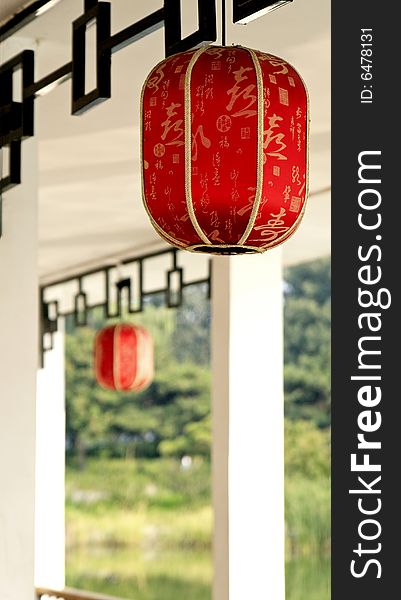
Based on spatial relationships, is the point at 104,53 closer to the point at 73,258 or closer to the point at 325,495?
the point at 73,258

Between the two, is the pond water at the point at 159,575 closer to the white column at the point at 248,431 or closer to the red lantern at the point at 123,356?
the red lantern at the point at 123,356

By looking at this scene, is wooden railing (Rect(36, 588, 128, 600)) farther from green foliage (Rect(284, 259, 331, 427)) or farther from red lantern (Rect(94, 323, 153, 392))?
green foliage (Rect(284, 259, 331, 427))

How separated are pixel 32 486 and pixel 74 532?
11624 mm

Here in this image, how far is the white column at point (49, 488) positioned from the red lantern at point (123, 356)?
0.44m

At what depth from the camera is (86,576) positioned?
13.5 metres

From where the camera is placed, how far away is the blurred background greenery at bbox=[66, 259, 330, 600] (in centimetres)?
1370

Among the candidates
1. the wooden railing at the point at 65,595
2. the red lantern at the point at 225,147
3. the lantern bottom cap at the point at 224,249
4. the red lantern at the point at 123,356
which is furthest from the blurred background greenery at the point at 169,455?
the red lantern at the point at 225,147

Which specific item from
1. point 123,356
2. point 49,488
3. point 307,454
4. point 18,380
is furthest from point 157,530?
point 18,380

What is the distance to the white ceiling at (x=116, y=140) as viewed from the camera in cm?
314

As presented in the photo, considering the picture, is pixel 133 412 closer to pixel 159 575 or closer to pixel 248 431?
pixel 159 575

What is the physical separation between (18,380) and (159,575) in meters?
10.7

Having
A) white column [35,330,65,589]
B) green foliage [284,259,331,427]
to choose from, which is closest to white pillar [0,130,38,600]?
white column [35,330,65,589]

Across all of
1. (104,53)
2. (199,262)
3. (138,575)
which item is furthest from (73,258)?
(138,575)

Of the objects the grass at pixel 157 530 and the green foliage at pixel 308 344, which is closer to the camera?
the grass at pixel 157 530
